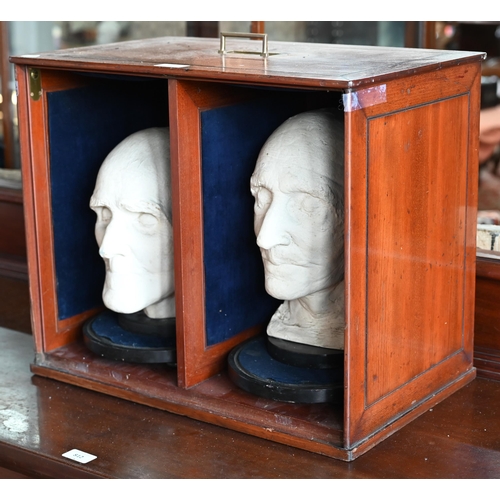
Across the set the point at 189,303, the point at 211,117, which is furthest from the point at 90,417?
the point at 211,117

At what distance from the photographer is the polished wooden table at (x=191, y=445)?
1.48 meters

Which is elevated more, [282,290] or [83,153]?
[83,153]

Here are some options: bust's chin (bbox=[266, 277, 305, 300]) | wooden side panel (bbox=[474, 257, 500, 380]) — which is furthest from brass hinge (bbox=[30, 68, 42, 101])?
wooden side panel (bbox=[474, 257, 500, 380])

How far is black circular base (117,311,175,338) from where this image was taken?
6.06ft

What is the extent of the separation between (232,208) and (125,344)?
0.34 meters

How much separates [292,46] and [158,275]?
500 millimetres

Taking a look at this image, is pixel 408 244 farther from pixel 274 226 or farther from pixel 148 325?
pixel 148 325

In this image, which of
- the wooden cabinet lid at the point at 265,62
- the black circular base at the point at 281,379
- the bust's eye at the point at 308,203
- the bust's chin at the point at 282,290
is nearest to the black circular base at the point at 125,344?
the black circular base at the point at 281,379

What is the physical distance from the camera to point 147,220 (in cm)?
174

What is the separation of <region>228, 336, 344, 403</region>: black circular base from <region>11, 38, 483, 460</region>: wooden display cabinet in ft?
0.08

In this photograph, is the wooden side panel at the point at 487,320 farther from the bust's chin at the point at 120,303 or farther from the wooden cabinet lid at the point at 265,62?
the bust's chin at the point at 120,303

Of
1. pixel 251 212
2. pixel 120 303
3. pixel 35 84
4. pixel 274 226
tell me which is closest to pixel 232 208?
pixel 251 212

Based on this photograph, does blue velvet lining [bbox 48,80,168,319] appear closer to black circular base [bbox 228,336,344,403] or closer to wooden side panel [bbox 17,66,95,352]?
wooden side panel [bbox 17,66,95,352]

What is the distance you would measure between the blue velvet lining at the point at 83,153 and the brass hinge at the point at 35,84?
0.11 feet
